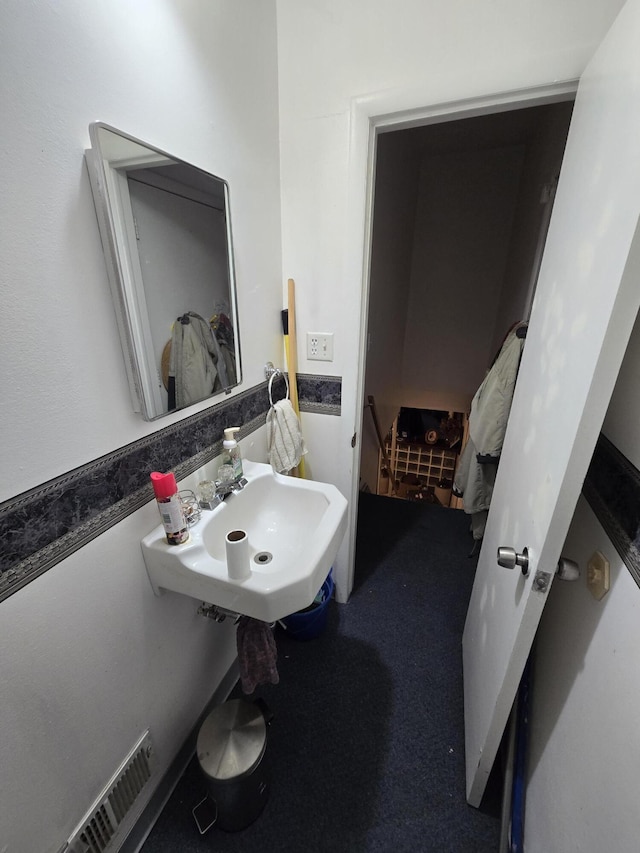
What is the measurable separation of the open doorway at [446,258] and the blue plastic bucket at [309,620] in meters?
1.42

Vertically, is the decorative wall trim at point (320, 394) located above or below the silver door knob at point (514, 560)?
above

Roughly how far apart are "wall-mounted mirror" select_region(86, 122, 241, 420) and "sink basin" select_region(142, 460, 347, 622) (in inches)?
13.2

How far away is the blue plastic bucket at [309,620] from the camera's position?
1438 mm

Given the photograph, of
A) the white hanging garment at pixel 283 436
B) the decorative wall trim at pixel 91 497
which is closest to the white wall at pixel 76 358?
the decorative wall trim at pixel 91 497

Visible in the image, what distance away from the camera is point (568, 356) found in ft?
2.29

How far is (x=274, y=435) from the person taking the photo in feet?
4.50

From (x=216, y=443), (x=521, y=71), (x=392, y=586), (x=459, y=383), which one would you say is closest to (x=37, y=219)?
(x=216, y=443)

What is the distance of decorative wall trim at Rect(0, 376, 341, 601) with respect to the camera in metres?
0.58

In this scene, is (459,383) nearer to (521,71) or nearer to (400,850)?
(521,71)

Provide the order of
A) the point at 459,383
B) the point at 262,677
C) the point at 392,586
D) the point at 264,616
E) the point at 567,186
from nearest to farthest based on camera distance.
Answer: the point at 264,616, the point at 567,186, the point at 262,677, the point at 392,586, the point at 459,383

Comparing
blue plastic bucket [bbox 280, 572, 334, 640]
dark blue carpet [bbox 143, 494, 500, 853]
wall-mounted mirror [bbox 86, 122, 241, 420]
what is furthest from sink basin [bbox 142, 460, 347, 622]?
dark blue carpet [bbox 143, 494, 500, 853]

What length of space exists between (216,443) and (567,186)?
1229 millimetres

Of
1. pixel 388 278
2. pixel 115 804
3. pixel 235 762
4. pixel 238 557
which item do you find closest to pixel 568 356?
pixel 238 557

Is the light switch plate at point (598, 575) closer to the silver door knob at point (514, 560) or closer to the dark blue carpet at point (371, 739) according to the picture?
the silver door knob at point (514, 560)
